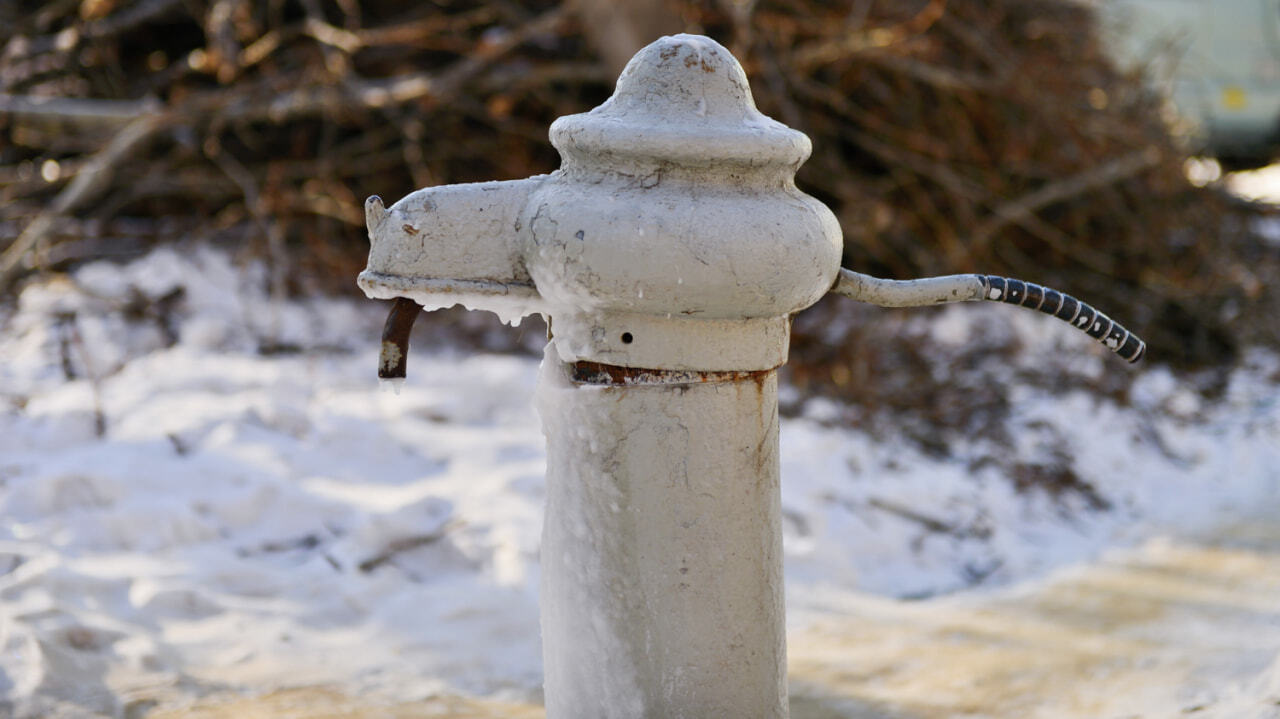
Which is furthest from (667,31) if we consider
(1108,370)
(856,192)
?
(1108,370)

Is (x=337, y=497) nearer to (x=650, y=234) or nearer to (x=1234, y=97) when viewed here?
(x=650, y=234)

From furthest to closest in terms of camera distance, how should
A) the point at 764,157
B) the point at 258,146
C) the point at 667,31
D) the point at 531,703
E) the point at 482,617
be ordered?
the point at 258,146 → the point at 667,31 → the point at 482,617 → the point at 531,703 → the point at 764,157

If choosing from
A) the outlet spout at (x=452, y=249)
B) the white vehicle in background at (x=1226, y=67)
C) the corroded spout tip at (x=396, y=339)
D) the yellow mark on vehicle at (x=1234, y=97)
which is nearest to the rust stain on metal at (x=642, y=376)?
the outlet spout at (x=452, y=249)

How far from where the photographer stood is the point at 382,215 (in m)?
1.39

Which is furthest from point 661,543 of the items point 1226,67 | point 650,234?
point 1226,67

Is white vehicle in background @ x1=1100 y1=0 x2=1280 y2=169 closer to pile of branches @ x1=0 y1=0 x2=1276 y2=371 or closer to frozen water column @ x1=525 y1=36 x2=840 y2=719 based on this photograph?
pile of branches @ x1=0 y1=0 x2=1276 y2=371

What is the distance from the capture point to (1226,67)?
7.71 m

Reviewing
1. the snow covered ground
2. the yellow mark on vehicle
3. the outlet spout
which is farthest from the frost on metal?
the yellow mark on vehicle

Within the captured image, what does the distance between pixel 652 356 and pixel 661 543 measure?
227mm

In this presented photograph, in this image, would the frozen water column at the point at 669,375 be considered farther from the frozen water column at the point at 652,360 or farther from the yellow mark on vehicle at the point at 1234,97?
the yellow mark on vehicle at the point at 1234,97

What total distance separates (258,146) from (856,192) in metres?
2.37

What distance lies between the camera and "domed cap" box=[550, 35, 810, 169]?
1314 mm

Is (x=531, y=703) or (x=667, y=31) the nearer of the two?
(x=531, y=703)

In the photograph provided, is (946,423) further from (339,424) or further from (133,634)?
(133,634)
